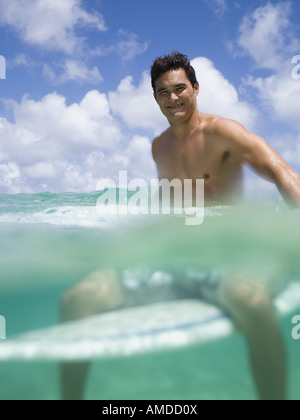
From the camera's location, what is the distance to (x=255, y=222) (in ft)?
17.0

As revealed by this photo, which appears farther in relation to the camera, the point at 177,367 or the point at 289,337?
the point at 289,337

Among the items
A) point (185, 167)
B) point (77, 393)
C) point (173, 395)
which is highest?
point (185, 167)

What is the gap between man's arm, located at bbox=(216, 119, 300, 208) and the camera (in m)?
3.99

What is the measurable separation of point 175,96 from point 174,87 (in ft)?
0.42

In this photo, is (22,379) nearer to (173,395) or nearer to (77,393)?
(173,395)

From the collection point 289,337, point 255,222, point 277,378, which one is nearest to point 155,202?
point 255,222

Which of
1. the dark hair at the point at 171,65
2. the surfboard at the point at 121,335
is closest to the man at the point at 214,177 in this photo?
the dark hair at the point at 171,65

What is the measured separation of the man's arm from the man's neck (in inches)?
15.9

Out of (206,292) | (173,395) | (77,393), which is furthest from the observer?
(173,395)

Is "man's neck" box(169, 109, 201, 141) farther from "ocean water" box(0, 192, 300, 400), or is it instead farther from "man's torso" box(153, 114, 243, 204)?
"ocean water" box(0, 192, 300, 400)

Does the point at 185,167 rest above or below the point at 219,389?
above

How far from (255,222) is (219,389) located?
3015mm

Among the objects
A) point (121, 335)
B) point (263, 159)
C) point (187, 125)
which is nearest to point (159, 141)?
point (187, 125)

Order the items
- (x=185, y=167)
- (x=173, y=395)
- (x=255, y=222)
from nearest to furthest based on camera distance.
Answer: (x=185, y=167) → (x=255, y=222) → (x=173, y=395)
